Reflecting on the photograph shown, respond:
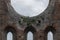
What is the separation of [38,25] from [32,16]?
0.46 m

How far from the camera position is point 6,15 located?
16.9m

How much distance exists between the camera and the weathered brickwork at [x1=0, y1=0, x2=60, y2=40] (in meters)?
16.7

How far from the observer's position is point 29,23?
16.9 metres

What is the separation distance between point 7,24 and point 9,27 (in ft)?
0.50

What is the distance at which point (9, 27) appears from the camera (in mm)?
16812

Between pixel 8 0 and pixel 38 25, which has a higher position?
pixel 8 0

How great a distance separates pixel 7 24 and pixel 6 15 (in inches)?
15.4

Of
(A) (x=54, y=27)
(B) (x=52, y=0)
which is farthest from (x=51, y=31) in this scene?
(B) (x=52, y=0)

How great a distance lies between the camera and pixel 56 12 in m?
16.9

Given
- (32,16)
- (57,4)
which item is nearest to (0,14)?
(32,16)

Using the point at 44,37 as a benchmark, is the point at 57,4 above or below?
above

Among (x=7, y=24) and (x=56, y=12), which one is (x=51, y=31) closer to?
(x=56, y=12)

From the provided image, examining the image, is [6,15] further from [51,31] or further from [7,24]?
[51,31]

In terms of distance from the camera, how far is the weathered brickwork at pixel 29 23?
16703 millimetres
